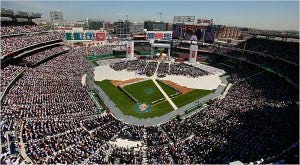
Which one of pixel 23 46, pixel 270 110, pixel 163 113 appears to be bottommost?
pixel 163 113

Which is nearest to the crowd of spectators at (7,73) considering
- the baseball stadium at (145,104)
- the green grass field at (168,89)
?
the baseball stadium at (145,104)

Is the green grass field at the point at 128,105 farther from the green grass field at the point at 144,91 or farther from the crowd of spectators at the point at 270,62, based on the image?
the crowd of spectators at the point at 270,62

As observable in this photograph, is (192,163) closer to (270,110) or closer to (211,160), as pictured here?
(211,160)

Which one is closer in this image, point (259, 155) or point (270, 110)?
point (259, 155)

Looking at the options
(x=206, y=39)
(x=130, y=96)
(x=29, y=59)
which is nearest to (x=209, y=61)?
(x=206, y=39)

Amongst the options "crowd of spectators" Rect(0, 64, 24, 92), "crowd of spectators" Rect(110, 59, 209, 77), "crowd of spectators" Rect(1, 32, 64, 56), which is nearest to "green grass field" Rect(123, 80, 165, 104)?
"crowd of spectators" Rect(110, 59, 209, 77)

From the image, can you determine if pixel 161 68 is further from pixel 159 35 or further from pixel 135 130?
pixel 135 130
